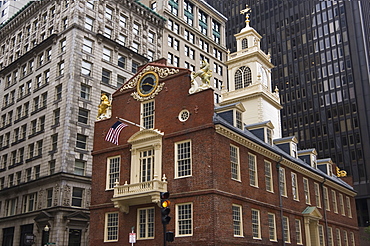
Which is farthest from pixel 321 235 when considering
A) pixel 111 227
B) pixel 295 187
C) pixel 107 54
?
pixel 107 54

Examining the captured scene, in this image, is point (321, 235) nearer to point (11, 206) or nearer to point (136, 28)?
point (11, 206)

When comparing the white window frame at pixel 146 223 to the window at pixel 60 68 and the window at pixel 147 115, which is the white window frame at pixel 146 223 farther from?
the window at pixel 60 68

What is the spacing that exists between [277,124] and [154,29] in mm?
29931

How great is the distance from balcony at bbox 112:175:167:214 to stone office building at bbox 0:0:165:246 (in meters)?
19.4

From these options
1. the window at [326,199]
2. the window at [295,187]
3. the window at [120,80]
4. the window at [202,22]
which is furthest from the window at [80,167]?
the window at [202,22]

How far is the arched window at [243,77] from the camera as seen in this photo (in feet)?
150

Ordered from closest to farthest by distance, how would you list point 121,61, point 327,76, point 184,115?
point 184,115, point 121,61, point 327,76

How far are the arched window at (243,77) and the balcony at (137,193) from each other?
65.1 feet

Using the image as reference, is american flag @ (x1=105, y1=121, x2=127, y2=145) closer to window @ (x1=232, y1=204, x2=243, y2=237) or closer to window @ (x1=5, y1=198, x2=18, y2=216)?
window @ (x1=232, y1=204, x2=243, y2=237)

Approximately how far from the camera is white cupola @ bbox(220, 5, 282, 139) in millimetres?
43781

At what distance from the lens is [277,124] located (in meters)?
46.7

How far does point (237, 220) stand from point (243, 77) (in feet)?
67.3

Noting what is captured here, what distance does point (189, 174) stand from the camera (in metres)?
28.6

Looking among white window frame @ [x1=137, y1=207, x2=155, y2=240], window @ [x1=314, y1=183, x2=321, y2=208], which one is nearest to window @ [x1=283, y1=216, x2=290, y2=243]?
window @ [x1=314, y1=183, x2=321, y2=208]
